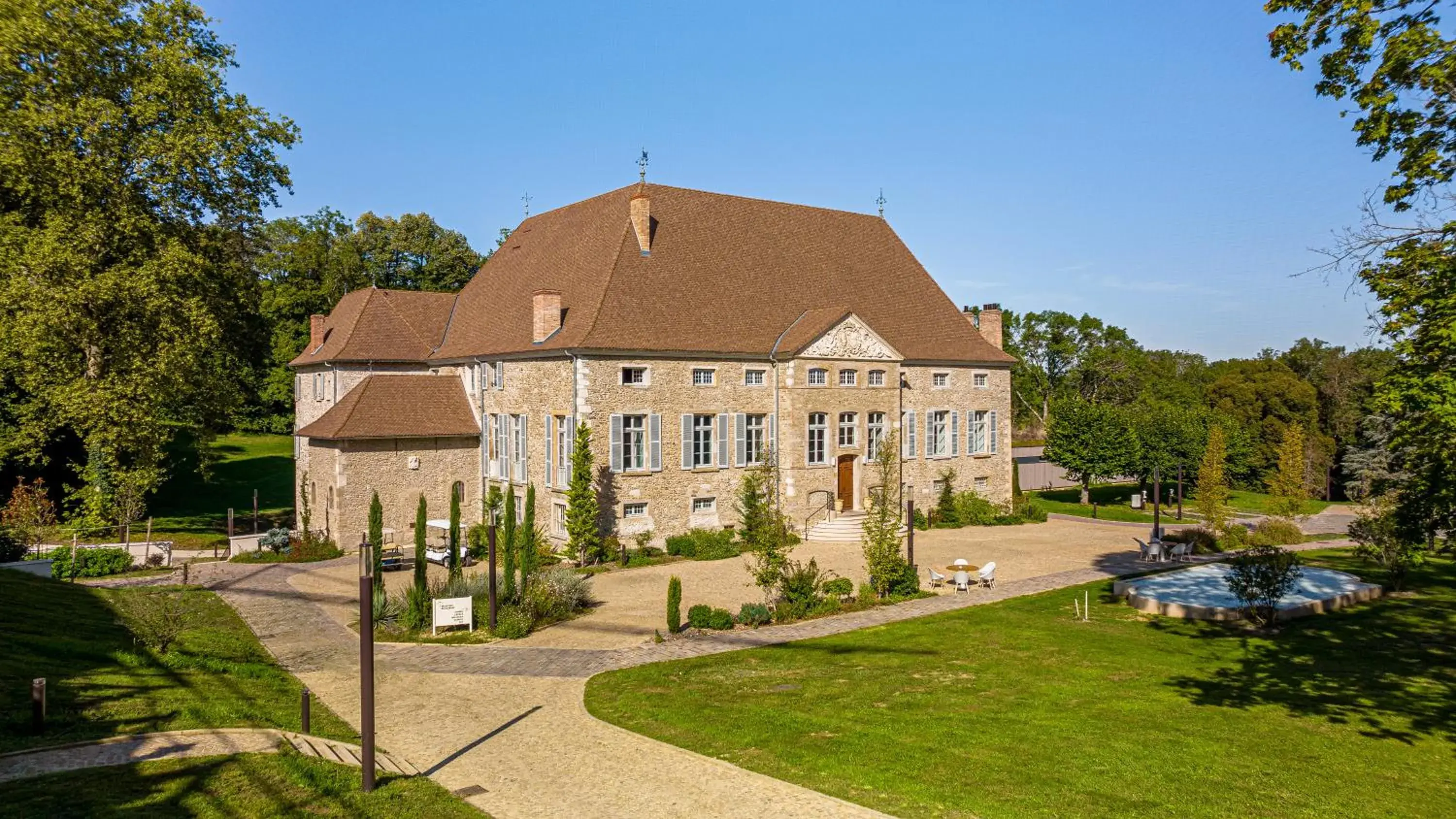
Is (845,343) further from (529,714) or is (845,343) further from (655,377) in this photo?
(529,714)

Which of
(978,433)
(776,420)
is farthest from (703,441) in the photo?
(978,433)

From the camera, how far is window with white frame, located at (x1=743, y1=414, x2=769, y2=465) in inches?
1302

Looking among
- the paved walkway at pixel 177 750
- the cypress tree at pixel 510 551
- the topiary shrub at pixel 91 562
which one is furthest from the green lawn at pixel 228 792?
the topiary shrub at pixel 91 562

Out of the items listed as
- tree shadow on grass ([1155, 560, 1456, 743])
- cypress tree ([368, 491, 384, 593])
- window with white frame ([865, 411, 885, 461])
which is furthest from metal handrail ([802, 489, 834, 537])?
→ cypress tree ([368, 491, 384, 593])

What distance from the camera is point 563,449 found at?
99.6 ft

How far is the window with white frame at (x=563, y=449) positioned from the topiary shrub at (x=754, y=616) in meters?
10.8

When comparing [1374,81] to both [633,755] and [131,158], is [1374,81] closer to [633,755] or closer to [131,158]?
[633,755]

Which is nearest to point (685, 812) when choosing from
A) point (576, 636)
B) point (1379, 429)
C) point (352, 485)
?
point (576, 636)

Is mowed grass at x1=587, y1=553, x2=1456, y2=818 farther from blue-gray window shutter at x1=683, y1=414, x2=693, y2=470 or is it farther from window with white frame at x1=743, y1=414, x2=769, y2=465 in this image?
window with white frame at x1=743, y1=414, x2=769, y2=465

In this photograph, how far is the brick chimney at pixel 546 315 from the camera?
3108 centimetres

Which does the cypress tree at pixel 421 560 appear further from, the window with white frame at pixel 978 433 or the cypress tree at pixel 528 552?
the window with white frame at pixel 978 433

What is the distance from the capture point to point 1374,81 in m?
10.9

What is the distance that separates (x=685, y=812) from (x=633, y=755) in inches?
82.1

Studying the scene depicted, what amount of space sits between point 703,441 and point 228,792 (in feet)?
75.1
